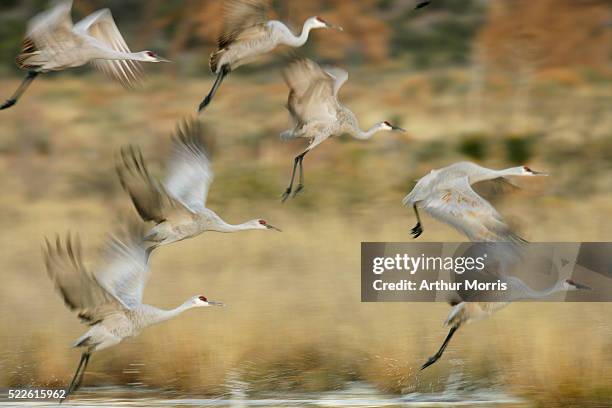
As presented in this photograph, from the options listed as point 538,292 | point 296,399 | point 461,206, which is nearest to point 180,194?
point 296,399

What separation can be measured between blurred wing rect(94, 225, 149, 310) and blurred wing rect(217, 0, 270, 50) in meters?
1.41

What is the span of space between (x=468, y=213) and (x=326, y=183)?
3.47 m

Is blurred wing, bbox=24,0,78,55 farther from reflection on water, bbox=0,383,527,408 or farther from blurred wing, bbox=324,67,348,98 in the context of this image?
reflection on water, bbox=0,383,527,408

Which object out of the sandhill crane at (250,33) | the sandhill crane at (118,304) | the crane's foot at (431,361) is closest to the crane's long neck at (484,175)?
the crane's foot at (431,361)

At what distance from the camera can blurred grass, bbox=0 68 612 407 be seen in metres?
9.81

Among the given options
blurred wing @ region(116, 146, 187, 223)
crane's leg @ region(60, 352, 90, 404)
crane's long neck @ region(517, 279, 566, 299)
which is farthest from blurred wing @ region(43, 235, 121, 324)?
crane's long neck @ region(517, 279, 566, 299)

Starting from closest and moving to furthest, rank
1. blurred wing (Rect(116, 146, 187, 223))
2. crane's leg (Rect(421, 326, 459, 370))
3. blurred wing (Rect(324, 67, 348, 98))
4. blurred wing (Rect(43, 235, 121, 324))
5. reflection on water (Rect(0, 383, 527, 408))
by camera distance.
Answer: blurred wing (Rect(43, 235, 121, 324))
blurred wing (Rect(116, 146, 187, 223))
reflection on water (Rect(0, 383, 527, 408))
blurred wing (Rect(324, 67, 348, 98))
crane's leg (Rect(421, 326, 459, 370))

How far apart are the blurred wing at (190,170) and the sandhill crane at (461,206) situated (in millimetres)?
1138

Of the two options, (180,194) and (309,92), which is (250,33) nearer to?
(309,92)

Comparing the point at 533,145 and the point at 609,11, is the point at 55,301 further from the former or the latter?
the point at 609,11

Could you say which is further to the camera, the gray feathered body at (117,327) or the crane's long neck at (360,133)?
the crane's long neck at (360,133)

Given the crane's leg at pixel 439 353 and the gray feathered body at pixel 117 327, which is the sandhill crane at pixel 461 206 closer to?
the crane's leg at pixel 439 353

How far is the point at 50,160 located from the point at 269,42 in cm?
393

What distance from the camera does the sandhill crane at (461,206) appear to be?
30.3 feet
